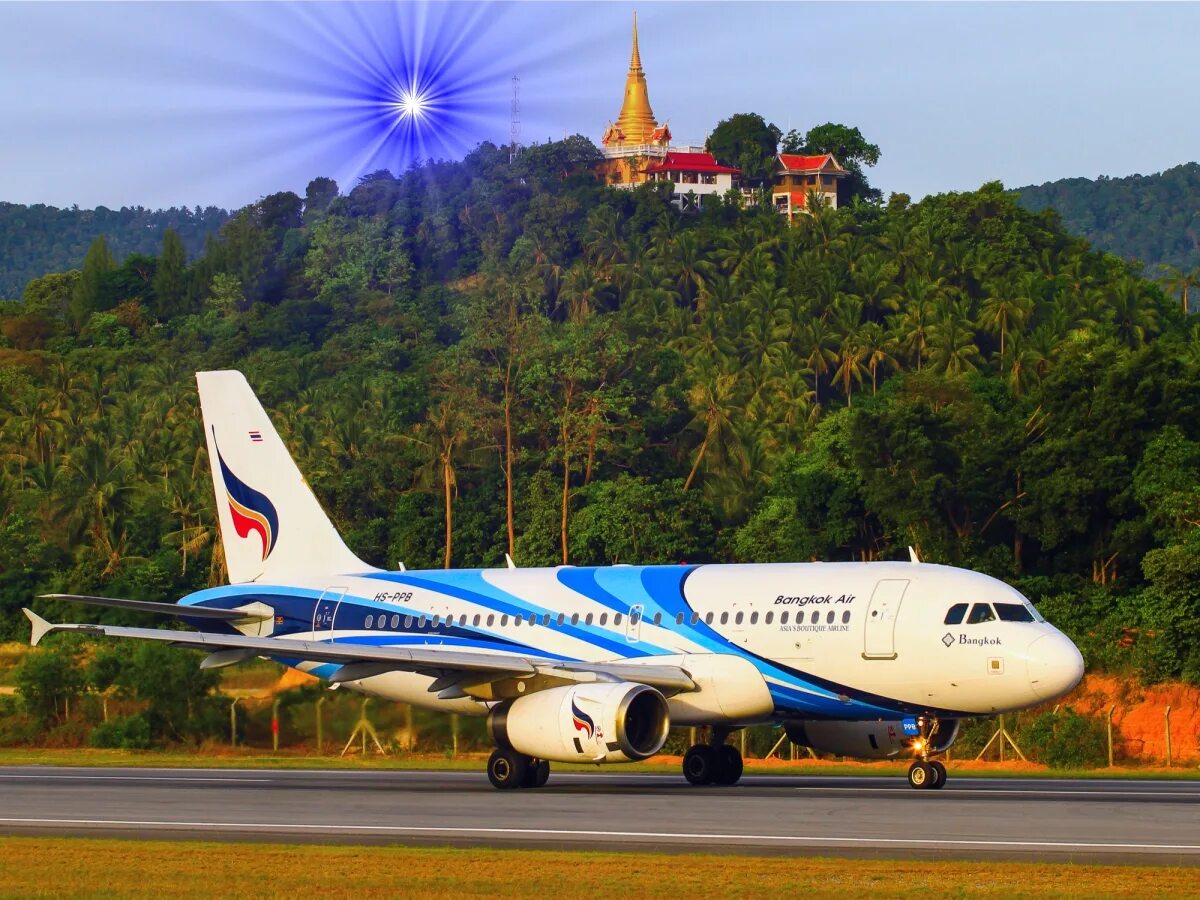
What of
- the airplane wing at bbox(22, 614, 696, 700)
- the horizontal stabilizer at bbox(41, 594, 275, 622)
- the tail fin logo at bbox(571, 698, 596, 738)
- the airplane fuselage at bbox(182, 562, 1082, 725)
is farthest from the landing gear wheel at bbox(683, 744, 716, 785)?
the horizontal stabilizer at bbox(41, 594, 275, 622)

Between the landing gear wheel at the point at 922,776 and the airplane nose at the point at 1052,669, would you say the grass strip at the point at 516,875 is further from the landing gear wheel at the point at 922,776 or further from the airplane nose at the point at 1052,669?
the landing gear wheel at the point at 922,776

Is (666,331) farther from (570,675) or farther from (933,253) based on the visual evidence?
(570,675)

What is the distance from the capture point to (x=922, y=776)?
33.2 meters

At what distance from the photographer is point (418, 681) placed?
3847 centimetres

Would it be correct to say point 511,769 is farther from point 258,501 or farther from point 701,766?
point 258,501

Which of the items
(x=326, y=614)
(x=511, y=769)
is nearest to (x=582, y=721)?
(x=511, y=769)

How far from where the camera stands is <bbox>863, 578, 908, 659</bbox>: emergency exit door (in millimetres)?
33000

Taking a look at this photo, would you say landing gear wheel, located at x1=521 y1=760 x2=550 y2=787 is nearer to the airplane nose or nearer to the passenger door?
the passenger door

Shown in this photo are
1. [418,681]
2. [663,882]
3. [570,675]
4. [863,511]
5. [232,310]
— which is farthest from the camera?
[232,310]

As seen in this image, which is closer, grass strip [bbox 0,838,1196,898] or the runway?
grass strip [bbox 0,838,1196,898]

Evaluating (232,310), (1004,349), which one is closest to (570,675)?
(1004,349)

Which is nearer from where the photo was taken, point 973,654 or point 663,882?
point 663,882

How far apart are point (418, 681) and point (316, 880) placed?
17571 millimetres

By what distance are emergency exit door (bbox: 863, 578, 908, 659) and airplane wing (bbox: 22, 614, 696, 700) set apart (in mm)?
3424
